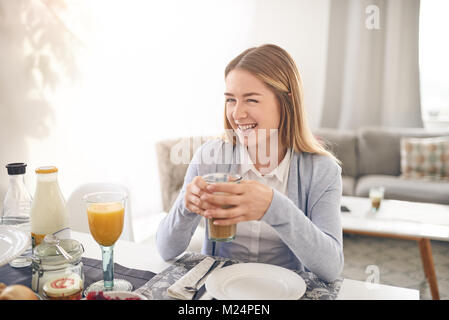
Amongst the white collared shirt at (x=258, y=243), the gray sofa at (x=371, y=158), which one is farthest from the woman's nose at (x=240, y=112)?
the gray sofa at (x=371, y=158)

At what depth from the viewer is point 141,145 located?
3.58 metres

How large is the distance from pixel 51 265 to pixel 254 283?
1.54ft

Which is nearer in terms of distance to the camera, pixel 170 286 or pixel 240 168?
pixel 170 286

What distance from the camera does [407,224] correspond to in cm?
239

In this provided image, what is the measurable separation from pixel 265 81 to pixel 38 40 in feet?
6.23

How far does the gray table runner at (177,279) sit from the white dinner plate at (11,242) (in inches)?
12.0

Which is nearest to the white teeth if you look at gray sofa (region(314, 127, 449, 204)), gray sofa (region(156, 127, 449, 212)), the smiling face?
the smiling face

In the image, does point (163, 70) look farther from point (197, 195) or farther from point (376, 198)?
point (197, 195)

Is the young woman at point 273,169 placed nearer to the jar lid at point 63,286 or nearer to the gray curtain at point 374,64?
the jar lid at point 63,286

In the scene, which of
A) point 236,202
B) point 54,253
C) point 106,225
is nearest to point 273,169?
point 236,202

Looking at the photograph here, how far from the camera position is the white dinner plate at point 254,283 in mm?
862

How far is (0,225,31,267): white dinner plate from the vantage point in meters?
0.91

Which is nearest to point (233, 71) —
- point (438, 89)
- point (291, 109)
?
point (291, 109)
